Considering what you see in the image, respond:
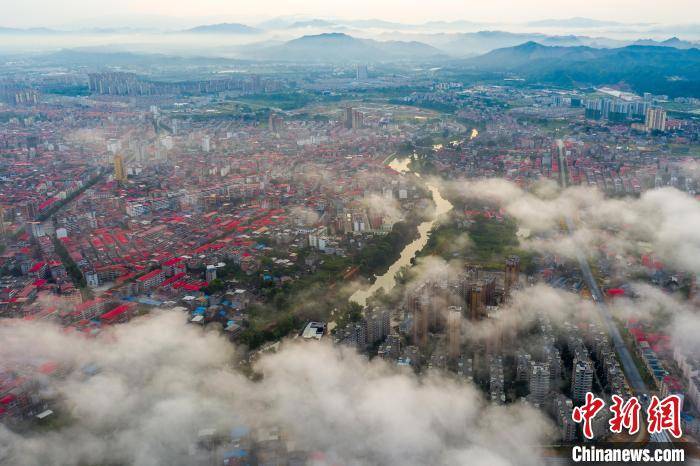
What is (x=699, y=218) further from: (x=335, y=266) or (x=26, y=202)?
(x=26, y=202)

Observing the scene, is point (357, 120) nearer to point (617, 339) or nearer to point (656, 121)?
point (656, 121)

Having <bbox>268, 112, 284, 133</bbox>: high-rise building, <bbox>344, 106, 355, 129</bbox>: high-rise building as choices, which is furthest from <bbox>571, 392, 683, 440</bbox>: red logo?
<bbox>344, 106, 355, 129</bbox>: high-rise building

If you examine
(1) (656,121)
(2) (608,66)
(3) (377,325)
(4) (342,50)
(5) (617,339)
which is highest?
(4) (342,50)

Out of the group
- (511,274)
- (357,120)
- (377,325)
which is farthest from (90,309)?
(357,120)

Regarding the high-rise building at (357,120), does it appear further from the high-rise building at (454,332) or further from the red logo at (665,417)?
the red logo at (665,417)

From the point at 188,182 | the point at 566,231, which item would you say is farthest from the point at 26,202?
the point at 566,231

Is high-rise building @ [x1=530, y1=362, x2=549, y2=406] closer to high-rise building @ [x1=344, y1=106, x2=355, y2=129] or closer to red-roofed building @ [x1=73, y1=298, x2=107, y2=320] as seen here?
red-roofed building @ [x1=73, y1=298, x2=107, y2=320]
